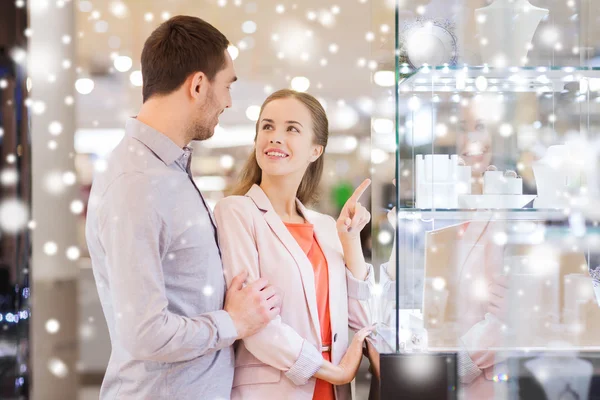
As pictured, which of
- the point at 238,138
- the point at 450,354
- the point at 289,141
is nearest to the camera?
the point at 450,354

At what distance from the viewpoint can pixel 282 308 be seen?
63.6 inches

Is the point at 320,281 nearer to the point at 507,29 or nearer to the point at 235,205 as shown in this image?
the point at 235,205

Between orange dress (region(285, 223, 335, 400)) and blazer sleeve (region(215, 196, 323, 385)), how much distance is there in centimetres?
Answer: 9

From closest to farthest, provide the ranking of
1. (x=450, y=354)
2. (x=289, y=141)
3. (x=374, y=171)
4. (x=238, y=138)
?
(x=450, y=354), (x=374, y=171), (x=289, y=141), (x=238, y=138)

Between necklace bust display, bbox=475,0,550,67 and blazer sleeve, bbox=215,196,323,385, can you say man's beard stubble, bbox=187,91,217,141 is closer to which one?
blazer sleeve, bbox=215,196,323,385

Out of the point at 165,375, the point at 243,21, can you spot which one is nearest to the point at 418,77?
the point at 165,375

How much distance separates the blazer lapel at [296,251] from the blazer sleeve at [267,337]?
83mm

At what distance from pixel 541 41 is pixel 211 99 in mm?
814

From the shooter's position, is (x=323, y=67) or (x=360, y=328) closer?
(x=360, y=328)

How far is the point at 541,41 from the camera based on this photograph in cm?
142

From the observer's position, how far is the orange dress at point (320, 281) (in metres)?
1.67

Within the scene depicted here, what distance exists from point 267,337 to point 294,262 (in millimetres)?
220

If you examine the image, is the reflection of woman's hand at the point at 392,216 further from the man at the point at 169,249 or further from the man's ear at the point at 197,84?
the man's ear at the point at 197,84

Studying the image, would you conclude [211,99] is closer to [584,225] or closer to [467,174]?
[467,174]
